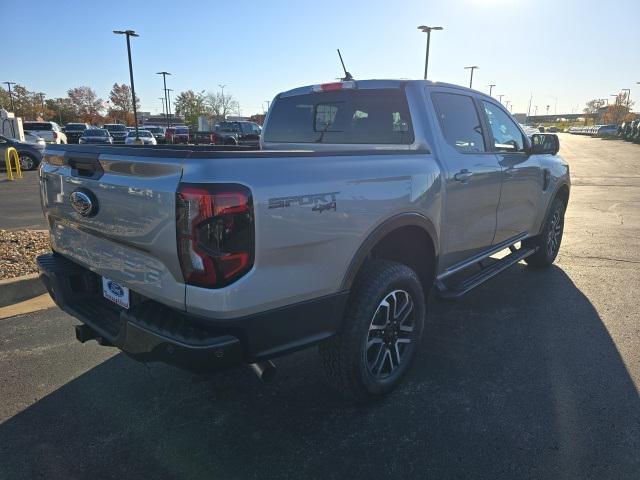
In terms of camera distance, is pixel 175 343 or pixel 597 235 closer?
pixel 175 343

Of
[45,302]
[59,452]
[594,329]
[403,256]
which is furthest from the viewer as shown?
[45,302]

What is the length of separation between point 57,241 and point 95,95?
300 ft

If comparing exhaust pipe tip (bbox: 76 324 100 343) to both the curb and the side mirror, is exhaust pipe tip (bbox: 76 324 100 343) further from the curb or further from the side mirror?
the side mirror

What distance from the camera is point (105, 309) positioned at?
2.62m

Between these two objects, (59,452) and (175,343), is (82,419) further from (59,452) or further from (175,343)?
(175,343)

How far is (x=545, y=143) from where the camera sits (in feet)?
16.0

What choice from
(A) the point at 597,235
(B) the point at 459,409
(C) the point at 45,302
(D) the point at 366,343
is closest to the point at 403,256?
(D) the point at 366,343

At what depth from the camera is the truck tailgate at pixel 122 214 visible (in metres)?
2.00

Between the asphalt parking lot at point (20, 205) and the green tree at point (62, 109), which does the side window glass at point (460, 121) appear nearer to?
the asphalt parking lot at point (20, 205)

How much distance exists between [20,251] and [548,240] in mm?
6145

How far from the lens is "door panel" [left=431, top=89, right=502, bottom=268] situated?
3.36m

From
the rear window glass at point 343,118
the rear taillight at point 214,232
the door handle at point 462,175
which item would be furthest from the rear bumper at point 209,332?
the rear window glass at point 343,118

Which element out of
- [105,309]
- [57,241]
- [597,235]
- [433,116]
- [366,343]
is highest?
[433,116]

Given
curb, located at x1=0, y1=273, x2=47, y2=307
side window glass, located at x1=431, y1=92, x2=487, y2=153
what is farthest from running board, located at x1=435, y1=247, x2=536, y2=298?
curb, located at x1=0, y1=273, x2=47, y2=307
